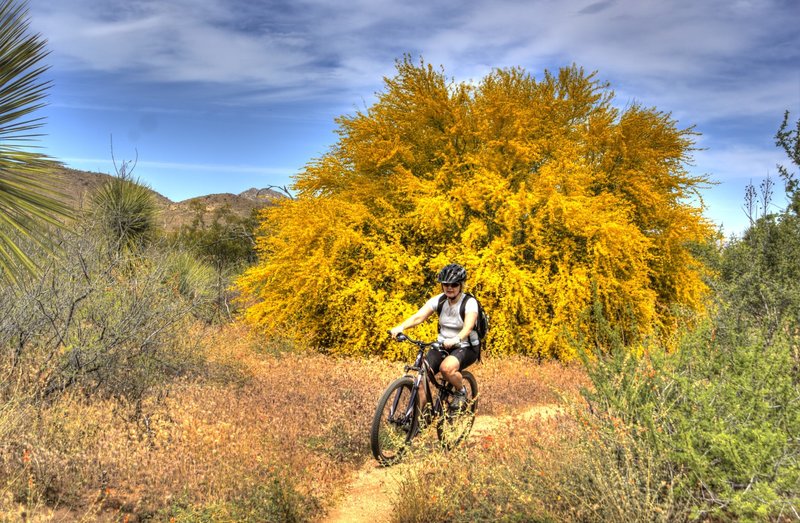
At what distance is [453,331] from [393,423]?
4.17 feet

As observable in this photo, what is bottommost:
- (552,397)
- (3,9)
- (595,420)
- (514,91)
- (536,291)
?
(552,397)

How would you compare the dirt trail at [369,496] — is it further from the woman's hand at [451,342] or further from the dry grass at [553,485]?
the woman's hand at [451,342]

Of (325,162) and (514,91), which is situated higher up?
(514,91)

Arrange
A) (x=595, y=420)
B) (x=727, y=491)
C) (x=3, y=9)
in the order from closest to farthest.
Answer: (x=727, y=491), (x=595, y=420), (x=3, y=9)

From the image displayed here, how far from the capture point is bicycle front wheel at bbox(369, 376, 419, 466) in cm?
601

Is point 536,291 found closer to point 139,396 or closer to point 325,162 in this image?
point 325,162

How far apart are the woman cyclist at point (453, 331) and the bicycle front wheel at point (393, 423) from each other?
0.20m

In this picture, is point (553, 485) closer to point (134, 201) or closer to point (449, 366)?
point (449, 366)

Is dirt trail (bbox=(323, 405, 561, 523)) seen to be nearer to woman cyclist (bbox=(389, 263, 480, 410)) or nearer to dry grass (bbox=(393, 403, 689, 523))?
dry grass (bbox=(393, 403, 689, 523))

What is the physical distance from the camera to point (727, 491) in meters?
3.79

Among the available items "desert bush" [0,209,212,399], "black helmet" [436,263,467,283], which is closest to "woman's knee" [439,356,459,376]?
"black helmet" [436,263,467,283]

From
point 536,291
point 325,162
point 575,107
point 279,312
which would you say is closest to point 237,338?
point 279,312

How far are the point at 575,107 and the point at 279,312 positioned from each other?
9.02 meters

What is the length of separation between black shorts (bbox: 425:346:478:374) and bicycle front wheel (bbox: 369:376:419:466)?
0.33 meters
